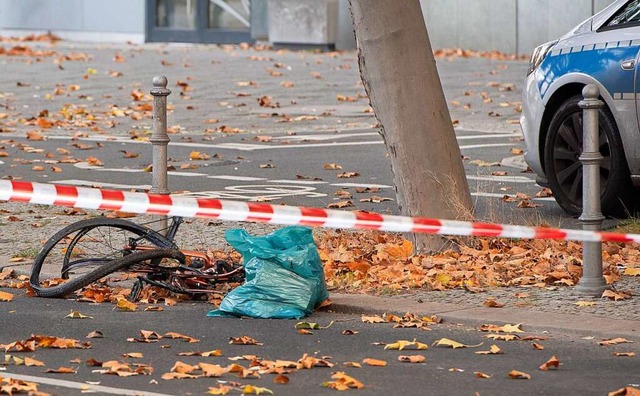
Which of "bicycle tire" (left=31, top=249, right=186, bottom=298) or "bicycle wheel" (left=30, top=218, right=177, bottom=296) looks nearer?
"bicycle tire" (left=31, top=249, right=186, bottom=298)

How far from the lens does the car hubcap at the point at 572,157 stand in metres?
10.7

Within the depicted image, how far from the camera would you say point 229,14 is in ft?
109

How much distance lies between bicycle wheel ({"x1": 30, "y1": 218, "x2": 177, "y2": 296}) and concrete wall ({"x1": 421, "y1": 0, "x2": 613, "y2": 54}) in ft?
61.1

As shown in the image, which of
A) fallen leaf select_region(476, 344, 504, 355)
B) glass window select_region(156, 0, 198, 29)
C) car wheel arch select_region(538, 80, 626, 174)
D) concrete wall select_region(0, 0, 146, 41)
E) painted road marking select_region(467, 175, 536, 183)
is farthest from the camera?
concrete wall select_region(0, 0, 146, 41)

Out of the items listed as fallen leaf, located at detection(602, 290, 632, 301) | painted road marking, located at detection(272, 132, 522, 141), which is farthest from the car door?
painted road marking, located at detection(272, 132, 522, 141)

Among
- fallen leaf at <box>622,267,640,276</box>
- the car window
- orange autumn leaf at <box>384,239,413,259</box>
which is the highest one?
the car window

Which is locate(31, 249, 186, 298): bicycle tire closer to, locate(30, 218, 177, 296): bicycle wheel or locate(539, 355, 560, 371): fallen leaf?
locate(30, 218, 177, 296): bicycle wheel

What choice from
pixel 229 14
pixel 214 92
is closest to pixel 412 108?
pixel 214 92

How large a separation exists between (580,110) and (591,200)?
8.83 feet

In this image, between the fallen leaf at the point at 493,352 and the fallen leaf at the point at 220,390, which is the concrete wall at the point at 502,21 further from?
the fallen leaf at the point at 220,390

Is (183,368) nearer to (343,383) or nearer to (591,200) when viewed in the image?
(343,383)

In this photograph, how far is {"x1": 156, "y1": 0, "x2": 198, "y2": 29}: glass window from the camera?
33875 mm

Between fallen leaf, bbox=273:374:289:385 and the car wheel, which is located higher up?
the car wheel

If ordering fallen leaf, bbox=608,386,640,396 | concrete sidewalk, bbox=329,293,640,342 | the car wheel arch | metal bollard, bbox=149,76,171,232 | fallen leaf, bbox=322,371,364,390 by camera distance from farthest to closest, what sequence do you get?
the car wheel arch, metal bollard, bbox=149,76,171,232, concrete sidewalk, bbox=329,293,640,342, fallen leaf, bbox=322,371,364,390, fallen leaf, bbox=608,386,640,396
